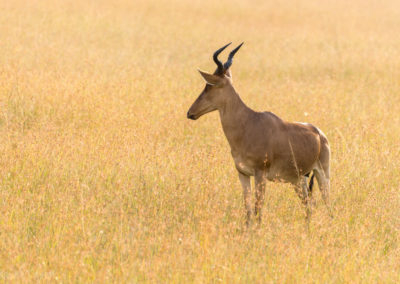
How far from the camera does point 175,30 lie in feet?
75.5

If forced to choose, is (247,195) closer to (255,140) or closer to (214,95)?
(255,140)

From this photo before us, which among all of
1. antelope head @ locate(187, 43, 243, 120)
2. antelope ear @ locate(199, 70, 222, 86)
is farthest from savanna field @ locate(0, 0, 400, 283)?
antelope ear @ locate(199, 70, 222, 86)

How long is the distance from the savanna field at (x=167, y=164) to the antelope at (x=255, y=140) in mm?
462

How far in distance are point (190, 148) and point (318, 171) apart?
8.38 feet

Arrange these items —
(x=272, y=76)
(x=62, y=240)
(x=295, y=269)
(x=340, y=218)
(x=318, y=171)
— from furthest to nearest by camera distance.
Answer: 1. (x=272, y=76)
2. (x=318, y=171)
3. (x=340, y=218)
4. (x=62, y=240)
5. (x=295, y=269)

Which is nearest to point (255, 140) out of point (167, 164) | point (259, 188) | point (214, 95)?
point (259, 188)

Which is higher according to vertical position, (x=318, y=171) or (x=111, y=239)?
(x=318, y=171)

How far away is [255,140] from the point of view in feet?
22.4

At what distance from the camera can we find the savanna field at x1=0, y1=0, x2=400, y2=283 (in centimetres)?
571

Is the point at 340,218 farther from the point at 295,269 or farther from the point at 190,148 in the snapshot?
the point at 190,148

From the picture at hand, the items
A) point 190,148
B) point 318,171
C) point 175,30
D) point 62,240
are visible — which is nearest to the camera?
point 62,240

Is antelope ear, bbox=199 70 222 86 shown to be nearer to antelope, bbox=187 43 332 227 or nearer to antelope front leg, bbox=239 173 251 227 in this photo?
antelope, bbox=187 43 332 227

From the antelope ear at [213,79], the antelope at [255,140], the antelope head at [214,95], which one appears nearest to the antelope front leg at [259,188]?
the antelope at [255,140]

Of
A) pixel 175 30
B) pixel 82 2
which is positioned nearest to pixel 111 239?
pixel 175 30
